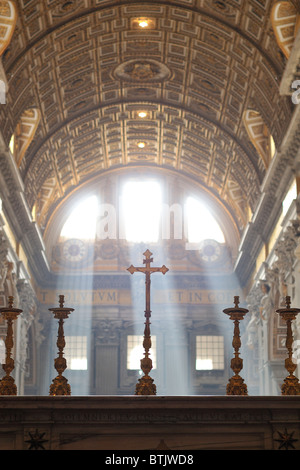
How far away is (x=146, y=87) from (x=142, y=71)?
121cm

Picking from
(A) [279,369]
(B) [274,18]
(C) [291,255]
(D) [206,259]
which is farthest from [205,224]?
(B) [274,18]

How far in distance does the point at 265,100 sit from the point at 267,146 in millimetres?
2364

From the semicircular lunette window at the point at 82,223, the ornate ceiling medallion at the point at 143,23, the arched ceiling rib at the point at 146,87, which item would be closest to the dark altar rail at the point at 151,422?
the arched ceiling rib at the point at 146,87

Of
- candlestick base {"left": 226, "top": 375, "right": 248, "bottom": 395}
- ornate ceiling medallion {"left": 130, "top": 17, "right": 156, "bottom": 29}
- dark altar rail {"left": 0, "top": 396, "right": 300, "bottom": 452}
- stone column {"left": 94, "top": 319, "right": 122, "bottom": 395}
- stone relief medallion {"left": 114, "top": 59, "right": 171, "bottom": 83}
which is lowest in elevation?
dark altar rail {"left": 0, "top": 396, "right": 300, "bottom": 452}

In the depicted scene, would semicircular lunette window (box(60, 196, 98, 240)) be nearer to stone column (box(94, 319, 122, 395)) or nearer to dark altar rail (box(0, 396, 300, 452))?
stone column (box(94, 319, 122, 395))

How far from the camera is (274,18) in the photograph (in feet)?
63.0

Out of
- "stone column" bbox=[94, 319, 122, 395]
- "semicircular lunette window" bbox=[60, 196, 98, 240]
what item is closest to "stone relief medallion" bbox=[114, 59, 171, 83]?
"semicircular lunette window" bbox=[60, 196, 98, 240]

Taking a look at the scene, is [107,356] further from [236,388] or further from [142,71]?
[236,388]

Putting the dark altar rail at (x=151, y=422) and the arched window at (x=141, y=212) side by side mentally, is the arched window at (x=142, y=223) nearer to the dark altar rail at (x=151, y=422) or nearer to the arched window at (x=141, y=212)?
the arched window at (x=141, y=212)

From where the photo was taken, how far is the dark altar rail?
930 cm

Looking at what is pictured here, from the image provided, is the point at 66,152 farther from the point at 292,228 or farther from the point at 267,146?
the point at 292,228

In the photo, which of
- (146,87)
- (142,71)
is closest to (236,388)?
(142,71)

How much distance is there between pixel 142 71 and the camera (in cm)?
2538

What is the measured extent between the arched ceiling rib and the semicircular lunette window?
1.15 m
